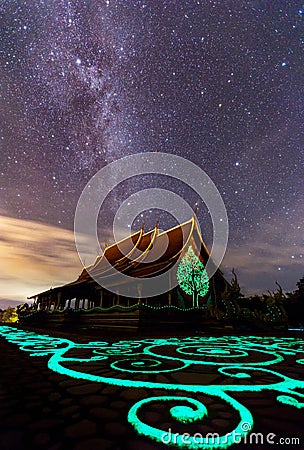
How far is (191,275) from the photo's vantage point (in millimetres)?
14062

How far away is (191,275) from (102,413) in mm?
13014

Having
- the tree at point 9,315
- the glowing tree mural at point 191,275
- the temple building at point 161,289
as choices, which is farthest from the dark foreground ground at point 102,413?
the tree at point 9,315

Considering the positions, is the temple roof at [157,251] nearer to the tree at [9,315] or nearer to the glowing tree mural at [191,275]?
the glowing tree mural at [191,275]

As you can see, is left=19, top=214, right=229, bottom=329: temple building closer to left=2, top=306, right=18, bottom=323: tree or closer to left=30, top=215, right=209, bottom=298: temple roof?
left=30, top=215, right=209, bottom=298: temple roof

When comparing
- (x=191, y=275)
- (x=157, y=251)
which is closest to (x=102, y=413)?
(x=191, y=275)

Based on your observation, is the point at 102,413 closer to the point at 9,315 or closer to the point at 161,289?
the point at 161,289

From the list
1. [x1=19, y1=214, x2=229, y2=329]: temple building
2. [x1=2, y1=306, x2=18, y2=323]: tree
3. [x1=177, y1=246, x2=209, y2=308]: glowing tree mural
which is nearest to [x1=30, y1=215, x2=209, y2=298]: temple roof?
[x1=19, y1=214, x2=229, y2=329]: temple building

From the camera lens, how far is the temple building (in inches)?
424

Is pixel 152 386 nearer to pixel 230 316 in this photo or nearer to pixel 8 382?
pixel 8 382

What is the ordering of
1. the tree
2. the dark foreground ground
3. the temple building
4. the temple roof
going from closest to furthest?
the dark foreground ground < the temple building < the temple roof < the tree

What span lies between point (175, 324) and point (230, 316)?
251 centimetres

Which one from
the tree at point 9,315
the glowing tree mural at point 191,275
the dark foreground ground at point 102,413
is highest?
the glowing tree mural at point 191,275

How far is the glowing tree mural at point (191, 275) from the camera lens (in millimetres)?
13945

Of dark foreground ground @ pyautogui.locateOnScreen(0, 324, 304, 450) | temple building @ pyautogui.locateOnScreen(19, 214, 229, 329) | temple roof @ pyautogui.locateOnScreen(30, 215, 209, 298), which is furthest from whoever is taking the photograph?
temple roof @ pyautogui.locateOnScreen(30, 215, 209, 298)
